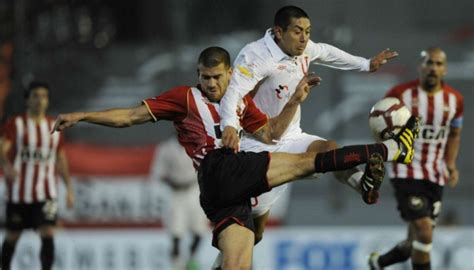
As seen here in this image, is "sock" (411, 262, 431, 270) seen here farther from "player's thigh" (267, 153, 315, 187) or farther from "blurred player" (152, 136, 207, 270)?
"blurred player" (152, 136, 207, 270)

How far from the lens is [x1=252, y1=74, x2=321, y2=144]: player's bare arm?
26.4ft

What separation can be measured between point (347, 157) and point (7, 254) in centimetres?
416

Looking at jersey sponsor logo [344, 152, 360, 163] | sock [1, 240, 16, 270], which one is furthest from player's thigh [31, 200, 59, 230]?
jersey sponsor logo [344, 152, 360, 163]

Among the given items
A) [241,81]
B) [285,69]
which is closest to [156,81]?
[285,69]

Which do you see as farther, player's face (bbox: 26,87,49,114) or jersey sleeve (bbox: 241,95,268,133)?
player's face (bbox: 26,87,49,114)

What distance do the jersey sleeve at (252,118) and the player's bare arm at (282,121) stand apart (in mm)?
51

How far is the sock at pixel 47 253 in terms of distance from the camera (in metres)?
10.8

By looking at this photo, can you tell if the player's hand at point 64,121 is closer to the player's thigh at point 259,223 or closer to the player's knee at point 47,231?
the player's thigh at point 259,223

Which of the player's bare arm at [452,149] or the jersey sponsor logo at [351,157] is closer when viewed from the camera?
the jersey sponsor logo at [351,157]

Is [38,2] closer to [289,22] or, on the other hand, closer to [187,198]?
[187,198]

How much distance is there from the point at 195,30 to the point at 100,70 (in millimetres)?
1262

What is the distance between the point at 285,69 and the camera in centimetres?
841

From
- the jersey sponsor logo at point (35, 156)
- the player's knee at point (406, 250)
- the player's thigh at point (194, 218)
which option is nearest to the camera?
the player's knee at point (406, 250)

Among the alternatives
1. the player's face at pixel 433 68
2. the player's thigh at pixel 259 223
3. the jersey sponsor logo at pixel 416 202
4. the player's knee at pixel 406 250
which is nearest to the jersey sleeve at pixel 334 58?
the player's thigh at pixel 259 223
